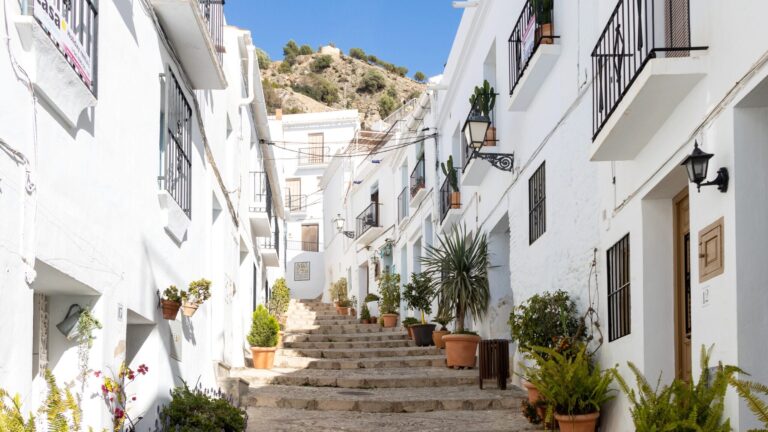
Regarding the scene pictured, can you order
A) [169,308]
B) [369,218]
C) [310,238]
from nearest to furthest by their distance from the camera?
[169,308] < [369,218] < [310,238]

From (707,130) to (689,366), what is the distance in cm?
217

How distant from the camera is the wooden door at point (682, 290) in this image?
288 inches

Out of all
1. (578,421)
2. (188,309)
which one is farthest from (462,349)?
(188,309)

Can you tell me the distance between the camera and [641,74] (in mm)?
6301

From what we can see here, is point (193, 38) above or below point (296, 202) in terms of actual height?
below

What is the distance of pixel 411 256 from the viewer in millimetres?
→ 20969

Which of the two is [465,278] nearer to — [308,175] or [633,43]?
[633,43]

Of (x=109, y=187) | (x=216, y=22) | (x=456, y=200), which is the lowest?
(x=109, y=187)

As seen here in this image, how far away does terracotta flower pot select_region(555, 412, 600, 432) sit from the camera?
832 centimetres

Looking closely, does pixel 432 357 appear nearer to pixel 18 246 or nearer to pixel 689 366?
pixel 689 366

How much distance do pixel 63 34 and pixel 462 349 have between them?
994 cm

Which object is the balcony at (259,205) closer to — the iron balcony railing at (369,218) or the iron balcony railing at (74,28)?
the iron balcony railing at (369,218)

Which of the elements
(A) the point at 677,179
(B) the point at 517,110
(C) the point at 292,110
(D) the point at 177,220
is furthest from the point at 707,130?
(C) the point at 292,110

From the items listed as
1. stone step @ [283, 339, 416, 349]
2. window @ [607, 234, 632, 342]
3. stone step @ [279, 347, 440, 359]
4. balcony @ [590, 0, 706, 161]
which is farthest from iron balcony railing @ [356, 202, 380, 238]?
balcony @ [590, 0, 706, 161]
